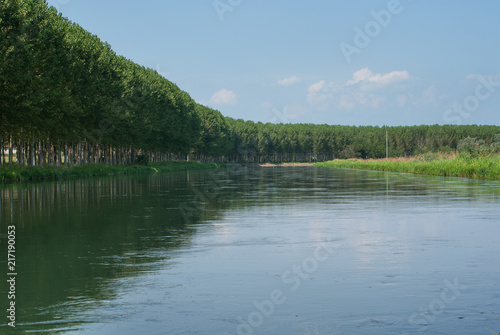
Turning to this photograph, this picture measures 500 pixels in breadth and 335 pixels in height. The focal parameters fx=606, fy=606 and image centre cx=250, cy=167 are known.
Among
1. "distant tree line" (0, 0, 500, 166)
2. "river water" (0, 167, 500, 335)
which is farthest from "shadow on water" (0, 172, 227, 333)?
"distant tree line" (0, 0, 500, 166)

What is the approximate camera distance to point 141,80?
88.4 metres

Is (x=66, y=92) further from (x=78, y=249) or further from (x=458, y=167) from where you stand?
(x=78, y=249)

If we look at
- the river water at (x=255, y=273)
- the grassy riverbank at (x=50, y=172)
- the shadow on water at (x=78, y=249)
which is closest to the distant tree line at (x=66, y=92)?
the grassy riverbank at (x=50, y=172)

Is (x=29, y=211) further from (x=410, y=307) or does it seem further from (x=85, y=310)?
(x=410, y=307)

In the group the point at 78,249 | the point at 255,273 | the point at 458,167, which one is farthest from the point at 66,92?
the point at 255,273

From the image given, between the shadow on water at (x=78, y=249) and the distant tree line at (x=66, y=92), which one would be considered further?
the distant tree line at (x=66, y=92)

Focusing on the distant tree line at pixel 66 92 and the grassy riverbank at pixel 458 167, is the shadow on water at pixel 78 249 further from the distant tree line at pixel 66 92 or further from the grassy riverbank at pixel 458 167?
the grassy riverbank at pixel 458 167

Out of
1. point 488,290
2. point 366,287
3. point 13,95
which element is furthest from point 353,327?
point 13,95

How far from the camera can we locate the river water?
22.9ft

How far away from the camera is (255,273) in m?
9.85

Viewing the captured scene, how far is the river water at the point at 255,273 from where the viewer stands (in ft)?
22.9

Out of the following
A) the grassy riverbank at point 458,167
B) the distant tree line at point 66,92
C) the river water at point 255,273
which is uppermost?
the distant tree line at point 66,92

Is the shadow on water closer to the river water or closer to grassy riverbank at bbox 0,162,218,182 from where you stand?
the river water

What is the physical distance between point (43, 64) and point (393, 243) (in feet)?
144
